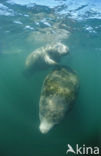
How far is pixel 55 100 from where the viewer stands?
25.0 ft

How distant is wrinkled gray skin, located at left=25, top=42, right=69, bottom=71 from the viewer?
10583 millimetres

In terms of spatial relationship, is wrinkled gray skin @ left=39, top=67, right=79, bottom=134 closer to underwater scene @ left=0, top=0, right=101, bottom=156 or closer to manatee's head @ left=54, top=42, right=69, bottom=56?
underwater scene @ left=0, top=0, right=101, bottom=156

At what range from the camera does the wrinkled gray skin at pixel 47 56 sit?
10.6 metres

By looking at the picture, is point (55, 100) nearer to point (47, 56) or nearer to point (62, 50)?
point (62, 50)

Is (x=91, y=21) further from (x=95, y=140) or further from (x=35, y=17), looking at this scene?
(x=95, y=140)

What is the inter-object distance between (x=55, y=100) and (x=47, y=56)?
14.4 feet

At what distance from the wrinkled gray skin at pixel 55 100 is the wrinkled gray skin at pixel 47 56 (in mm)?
1714

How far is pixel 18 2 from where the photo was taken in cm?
1098

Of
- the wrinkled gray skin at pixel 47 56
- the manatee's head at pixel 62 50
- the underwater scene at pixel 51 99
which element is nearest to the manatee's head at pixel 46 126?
the underwater scene at pixel 51 99

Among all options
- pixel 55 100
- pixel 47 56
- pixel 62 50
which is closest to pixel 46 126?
pixel 55 100

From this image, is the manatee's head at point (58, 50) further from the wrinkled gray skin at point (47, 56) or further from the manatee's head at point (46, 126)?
the manatee's head at point (46, 126)

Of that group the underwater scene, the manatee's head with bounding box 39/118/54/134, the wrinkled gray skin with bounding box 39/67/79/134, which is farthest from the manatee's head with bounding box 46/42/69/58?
the manatee's head with bounding box 39/118/54/134

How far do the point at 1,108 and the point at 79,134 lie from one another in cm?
788

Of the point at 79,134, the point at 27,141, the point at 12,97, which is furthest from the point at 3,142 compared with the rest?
the point at 12,97
